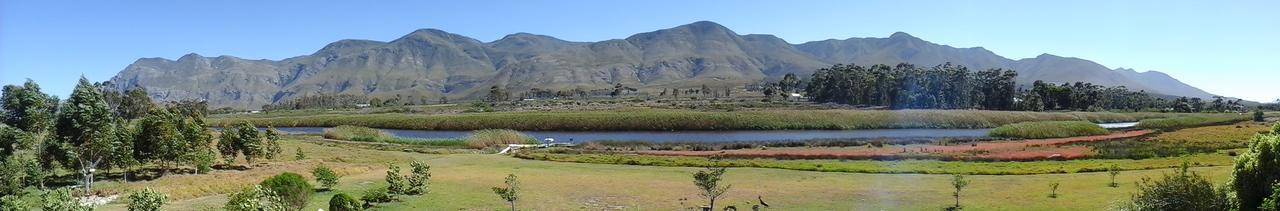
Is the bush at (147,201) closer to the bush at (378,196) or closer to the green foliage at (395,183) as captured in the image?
the bush at (378,196)

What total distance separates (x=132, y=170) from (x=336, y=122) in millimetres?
122607

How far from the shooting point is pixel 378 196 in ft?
102

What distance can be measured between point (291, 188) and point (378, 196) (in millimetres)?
4529

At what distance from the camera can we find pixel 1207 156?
5125 cm

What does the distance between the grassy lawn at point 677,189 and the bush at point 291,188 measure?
1564mm

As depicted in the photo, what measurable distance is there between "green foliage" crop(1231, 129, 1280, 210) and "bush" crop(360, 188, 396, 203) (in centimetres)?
3188

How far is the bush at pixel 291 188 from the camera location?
26.8m

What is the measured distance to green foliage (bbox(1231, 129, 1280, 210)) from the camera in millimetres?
19266

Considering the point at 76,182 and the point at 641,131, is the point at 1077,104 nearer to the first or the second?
the point at 641,131

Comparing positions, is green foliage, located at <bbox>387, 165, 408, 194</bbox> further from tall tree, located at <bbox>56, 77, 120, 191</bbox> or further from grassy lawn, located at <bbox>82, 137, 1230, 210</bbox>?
tall tree, located at <bbox>56, 77, 120, 191</bbox>

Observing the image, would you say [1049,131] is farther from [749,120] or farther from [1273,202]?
[1273,202]

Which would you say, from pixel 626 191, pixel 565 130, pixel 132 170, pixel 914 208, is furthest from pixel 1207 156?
pixel 565 130

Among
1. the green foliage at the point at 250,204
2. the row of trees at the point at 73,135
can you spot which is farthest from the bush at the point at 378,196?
the row of trees at the point at 73,135

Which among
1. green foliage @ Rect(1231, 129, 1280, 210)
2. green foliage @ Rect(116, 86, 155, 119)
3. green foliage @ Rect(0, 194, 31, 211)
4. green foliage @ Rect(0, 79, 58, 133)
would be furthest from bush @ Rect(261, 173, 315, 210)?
green foliage @ Rect(116, 86, 155, 119)
